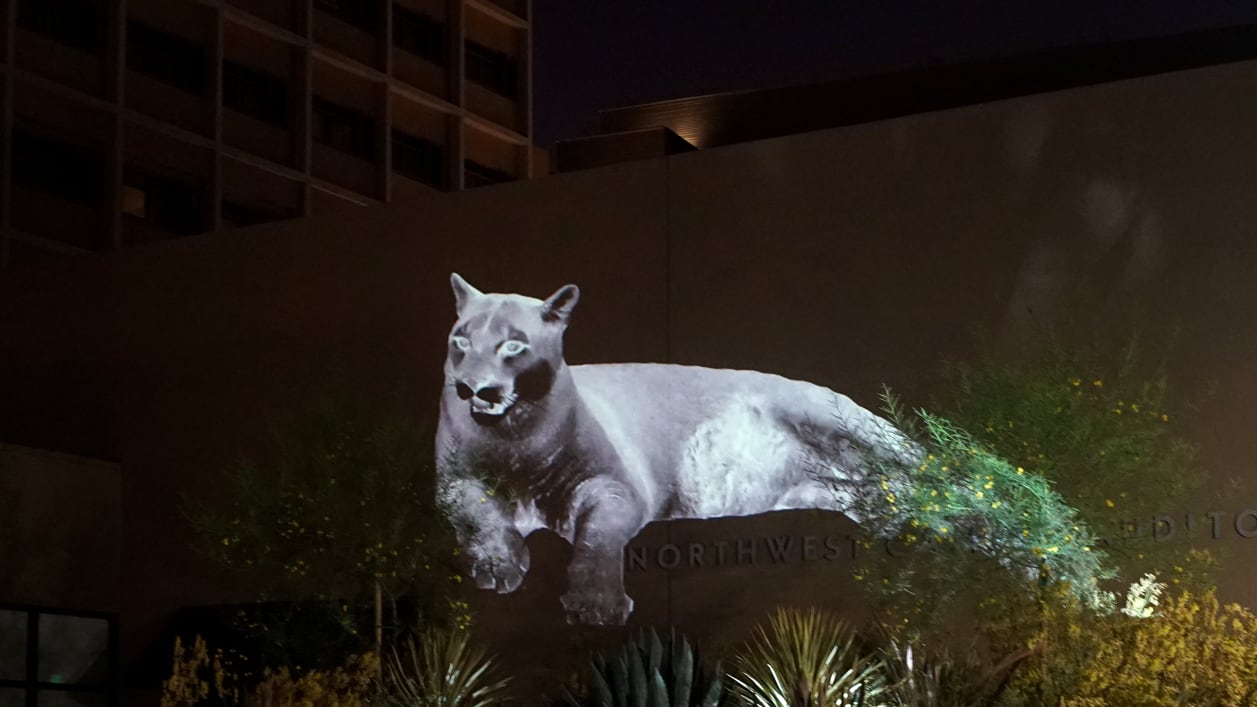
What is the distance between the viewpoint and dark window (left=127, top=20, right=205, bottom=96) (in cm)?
3731

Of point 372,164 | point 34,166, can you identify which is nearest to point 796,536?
point 34,166

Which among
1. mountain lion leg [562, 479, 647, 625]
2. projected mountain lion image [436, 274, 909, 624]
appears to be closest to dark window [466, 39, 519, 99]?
projected mountain lion image [436, 274, 909, 624]

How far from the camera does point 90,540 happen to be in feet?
79.5

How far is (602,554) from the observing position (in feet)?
68.8

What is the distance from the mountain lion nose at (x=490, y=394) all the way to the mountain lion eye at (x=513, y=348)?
0.43 meters

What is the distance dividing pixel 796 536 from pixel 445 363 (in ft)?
16.8

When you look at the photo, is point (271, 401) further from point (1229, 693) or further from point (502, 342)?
point (1229, 693)

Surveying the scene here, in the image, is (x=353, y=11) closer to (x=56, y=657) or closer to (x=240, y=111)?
(x=240, y=111)

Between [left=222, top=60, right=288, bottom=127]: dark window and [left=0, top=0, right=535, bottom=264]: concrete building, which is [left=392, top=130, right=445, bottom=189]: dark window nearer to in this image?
[left=0, top=0, right=535, bottom=264]: concrete building

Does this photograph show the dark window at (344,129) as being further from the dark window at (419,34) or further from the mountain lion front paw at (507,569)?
the mountain lion front paw at (507,569)

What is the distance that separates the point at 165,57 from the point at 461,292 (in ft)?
60.1

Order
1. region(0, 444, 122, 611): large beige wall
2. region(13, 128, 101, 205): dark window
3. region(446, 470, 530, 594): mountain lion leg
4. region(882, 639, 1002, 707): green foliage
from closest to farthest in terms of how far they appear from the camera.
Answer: region(882, 639, 1002, 707): green foliage, region(446, 470, 530, 594): mountain lion leg, region(0, 444, 122, 611): large beige wall, region(13, 128, 101, 205): dark window

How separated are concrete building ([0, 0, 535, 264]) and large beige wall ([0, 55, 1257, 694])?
924 centimetres

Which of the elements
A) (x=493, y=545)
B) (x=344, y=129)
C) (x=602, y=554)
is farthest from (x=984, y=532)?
(x=344, y=129)
